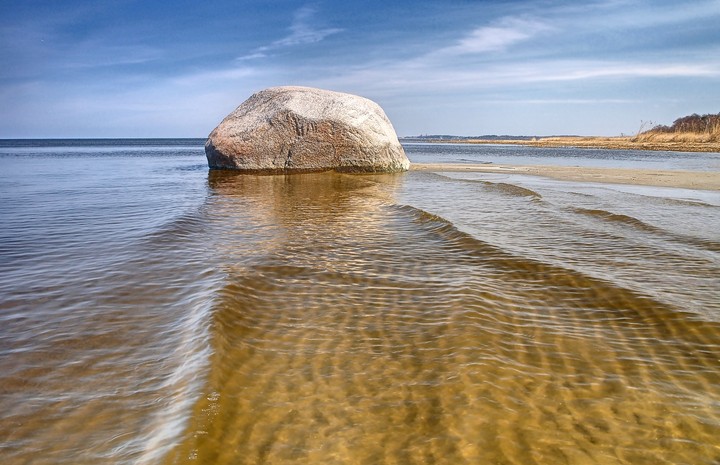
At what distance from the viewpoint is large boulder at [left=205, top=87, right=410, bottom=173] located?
15.9 meters

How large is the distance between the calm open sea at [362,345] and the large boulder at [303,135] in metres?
9.24

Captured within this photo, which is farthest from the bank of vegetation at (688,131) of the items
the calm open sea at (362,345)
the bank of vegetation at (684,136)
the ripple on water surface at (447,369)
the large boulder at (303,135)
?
the ripple on water surface at (447,369)

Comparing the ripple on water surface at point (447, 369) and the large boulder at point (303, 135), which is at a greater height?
the large boulder at point (303, 135)

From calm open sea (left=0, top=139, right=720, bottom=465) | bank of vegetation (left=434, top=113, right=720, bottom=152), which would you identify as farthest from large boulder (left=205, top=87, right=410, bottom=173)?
bank of vegetation (left=434, top=113, right=720, bottom=152)

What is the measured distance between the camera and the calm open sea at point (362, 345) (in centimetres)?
229

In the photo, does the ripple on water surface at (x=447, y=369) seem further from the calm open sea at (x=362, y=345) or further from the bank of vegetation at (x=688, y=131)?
the bank of vegetation at (x=688, y=131)

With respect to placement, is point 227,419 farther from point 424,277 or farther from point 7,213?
point 7,213

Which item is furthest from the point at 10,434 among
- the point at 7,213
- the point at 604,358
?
the point at 7,213

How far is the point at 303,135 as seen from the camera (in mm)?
16016

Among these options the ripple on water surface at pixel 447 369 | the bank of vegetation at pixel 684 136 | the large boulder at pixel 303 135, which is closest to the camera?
the ripple on water surface at pixel 447 369

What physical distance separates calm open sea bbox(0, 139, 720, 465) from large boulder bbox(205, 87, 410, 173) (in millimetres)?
9238

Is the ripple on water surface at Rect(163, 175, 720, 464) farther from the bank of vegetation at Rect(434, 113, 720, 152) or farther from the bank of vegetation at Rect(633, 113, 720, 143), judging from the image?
the bank of vegetation at Rect(633, 113, 720, 143)

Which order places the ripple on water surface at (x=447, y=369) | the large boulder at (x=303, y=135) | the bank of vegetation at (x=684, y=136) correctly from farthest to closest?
the bank of vegetation at (x=684, y=136), the large boulder at (x=303, y=135), the ripple on water surface at (x=447, y=369)

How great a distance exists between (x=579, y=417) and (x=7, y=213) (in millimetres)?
10009
